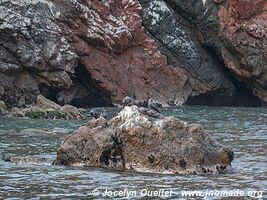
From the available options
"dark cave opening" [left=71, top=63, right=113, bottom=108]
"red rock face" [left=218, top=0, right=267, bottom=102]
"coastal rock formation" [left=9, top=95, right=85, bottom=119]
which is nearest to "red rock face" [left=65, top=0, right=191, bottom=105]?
"dark cave opening" [left=71, top=63, right=113, bottom=108]

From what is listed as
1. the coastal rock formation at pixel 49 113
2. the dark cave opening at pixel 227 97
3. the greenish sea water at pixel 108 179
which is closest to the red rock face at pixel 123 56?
the dark cave opening at pixel 227 97

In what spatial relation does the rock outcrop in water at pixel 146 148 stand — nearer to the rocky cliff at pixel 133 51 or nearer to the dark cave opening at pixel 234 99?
the rocky cliff at pixel 133 51

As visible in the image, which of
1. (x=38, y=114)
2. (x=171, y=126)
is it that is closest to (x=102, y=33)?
(x=38, y=114)

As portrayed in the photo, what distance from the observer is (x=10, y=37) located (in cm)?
3784

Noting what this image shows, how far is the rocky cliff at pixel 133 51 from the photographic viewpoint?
38.4 m

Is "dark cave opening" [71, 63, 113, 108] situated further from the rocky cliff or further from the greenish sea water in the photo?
the greenish sea water

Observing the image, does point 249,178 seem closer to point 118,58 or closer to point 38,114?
point 38,114

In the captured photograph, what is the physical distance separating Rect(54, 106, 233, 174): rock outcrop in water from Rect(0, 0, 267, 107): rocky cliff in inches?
808

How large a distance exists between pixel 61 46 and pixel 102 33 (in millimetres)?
3892

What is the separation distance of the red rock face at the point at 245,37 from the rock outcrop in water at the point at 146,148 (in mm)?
30960

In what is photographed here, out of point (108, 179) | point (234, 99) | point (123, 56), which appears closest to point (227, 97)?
point (234, 99)

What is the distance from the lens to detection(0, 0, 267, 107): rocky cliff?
38.4 m

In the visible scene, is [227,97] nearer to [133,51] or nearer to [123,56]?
[133,51]

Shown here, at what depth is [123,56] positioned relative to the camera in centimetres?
4491
